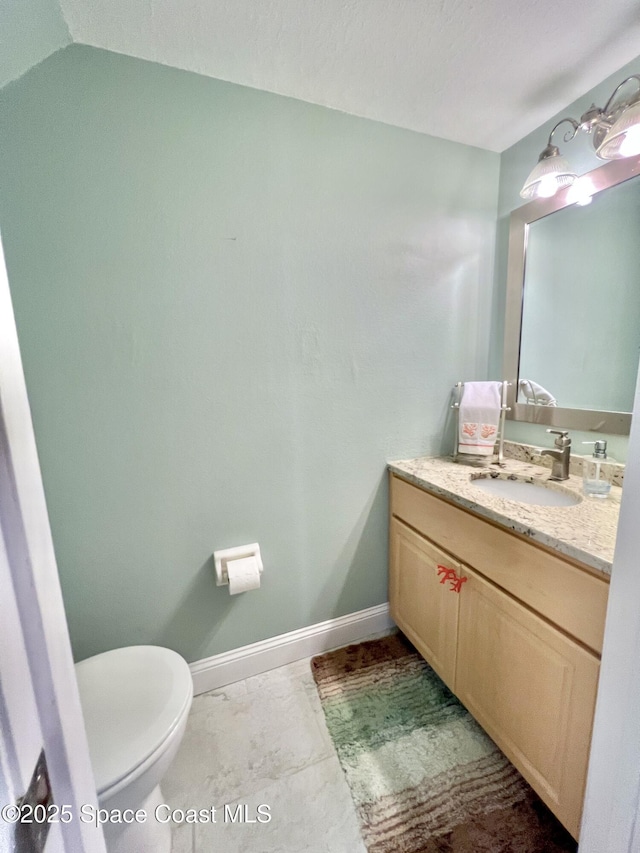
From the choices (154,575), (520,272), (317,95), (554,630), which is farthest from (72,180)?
(554,630)

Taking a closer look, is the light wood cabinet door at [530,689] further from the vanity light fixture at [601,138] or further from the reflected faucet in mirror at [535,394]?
the vanity light fixture at [601,138]

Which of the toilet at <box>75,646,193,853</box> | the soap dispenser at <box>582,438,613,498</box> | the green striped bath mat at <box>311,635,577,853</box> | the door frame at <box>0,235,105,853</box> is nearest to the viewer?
the door frame at <box>0,235,105,853</box>

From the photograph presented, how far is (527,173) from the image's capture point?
55.1 inches

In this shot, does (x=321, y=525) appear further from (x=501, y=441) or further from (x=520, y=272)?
(x=520, y=272)

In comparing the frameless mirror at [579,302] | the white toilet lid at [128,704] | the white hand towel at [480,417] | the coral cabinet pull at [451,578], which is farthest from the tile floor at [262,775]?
the frameless mirror at [579,302]

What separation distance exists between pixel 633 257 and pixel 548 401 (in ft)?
1.83

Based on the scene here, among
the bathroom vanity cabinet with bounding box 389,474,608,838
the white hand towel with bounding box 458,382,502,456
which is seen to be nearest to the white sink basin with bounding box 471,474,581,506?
the white hand towel with bounding box 458,382,502,456

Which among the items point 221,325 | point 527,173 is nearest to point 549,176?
point 527,173

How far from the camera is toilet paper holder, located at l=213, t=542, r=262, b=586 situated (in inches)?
48.3

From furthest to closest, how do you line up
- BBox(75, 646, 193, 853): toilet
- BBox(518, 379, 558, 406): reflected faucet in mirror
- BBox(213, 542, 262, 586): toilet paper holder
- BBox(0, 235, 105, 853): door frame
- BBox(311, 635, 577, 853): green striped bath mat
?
1. BBox(518, 379, 558, 406): reflected faucet in mirror
2. BBox(213, 542, 262, 586): toilet paper holder
3. BBox(311, 635, 577, 853): green striped bath mat
4. BBox(75, 646, 193, 853): toilet
5. BBox(0, 235, 105, 853): door frame

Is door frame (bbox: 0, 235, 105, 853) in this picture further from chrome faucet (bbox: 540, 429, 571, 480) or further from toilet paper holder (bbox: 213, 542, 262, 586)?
chrome faucet (bbox: 540, 429, 571, 480)

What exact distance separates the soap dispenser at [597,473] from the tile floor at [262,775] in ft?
4.05

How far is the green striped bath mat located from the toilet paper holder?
0.60 meters

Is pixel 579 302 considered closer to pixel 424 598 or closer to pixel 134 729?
pixel 424 598
